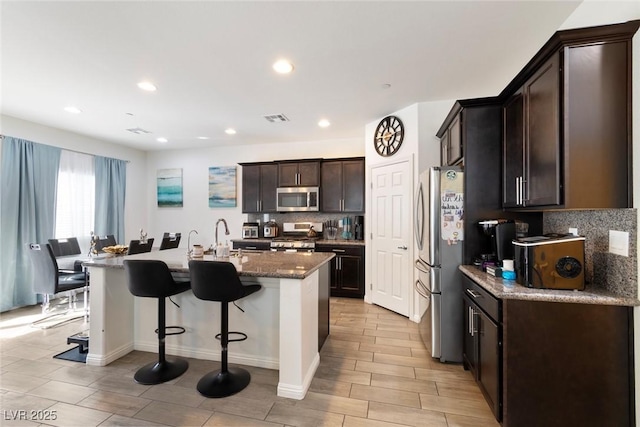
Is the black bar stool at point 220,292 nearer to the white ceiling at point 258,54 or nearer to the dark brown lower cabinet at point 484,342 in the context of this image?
the dark brown lower cabinet at point 484,342

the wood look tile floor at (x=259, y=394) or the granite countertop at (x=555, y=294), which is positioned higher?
the granite countertop at (x=555, y=294)

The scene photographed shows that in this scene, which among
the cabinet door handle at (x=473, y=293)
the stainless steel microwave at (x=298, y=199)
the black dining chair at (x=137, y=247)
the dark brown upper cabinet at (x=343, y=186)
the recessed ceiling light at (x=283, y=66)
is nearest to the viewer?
the cabinet door handle at (x=473, y=293)

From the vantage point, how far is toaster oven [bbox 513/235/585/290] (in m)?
1.73

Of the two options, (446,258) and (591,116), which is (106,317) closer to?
(446,258)

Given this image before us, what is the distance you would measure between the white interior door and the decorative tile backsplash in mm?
1855

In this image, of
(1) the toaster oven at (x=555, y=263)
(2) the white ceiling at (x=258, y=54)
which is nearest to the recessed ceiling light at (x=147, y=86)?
(2) the white ceiling at (x=258, y=54)

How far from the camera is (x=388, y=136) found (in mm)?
4090

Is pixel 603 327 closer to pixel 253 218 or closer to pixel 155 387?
pixel 155 387

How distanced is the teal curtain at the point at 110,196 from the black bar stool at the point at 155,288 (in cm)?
398

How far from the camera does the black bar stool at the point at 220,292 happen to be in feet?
6.62

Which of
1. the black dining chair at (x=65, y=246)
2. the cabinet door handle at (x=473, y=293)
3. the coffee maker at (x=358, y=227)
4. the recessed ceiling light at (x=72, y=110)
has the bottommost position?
the cabinet door handle at (x=473, y=293)

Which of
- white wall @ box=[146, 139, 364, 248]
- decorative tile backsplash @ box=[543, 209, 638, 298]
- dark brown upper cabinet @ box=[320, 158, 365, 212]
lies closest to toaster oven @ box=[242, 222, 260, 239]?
white wall @ box=[146, 139, 364, 248]

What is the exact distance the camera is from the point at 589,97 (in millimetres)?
1625

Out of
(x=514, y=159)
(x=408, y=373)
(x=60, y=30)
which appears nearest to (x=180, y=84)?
(x=60, y=30)
